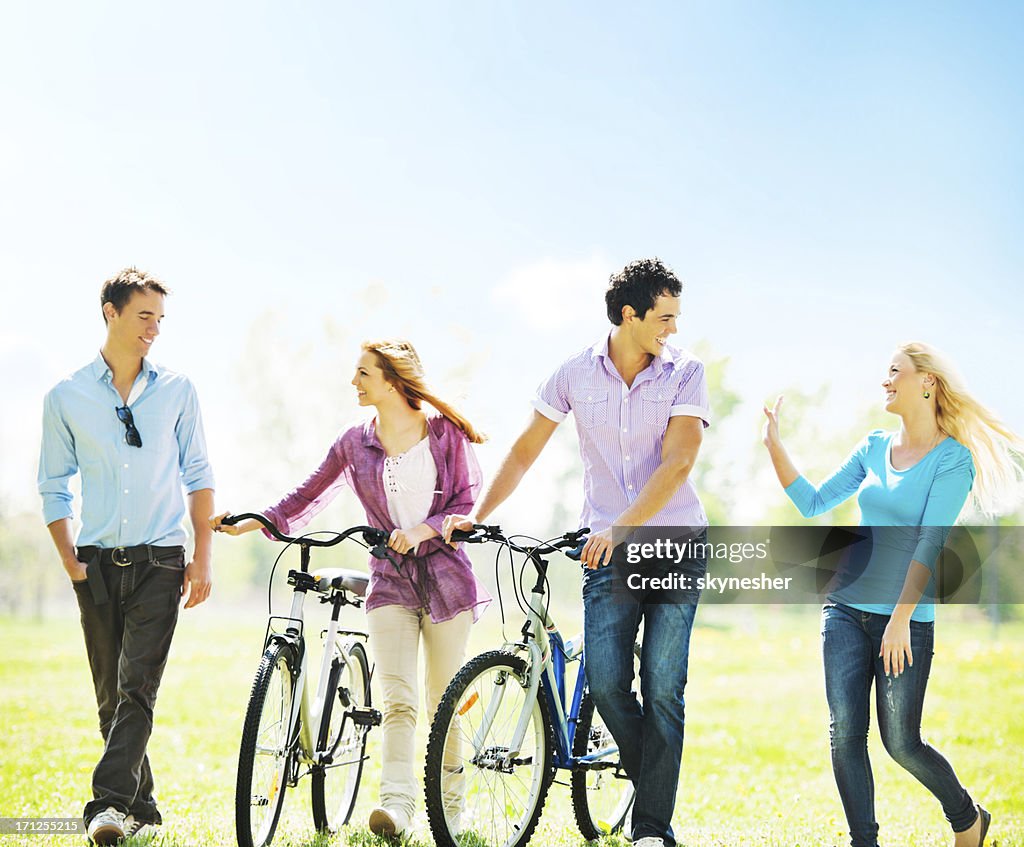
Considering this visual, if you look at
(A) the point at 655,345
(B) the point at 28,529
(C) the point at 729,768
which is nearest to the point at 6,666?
(B) the point at 28,529

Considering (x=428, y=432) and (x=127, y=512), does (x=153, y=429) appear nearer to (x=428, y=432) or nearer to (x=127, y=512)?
(x=127, y=512)

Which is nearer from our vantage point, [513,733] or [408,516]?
[513,733]

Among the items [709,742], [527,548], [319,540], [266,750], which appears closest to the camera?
[266,750]

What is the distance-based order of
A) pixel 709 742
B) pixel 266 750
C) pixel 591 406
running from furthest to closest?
pixel 709 742
pixel 591 406
pixel 266 750

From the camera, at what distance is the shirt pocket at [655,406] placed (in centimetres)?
431

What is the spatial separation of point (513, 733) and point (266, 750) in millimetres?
902

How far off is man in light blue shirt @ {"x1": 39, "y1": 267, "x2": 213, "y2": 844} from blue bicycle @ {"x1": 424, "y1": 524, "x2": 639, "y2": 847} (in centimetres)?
131

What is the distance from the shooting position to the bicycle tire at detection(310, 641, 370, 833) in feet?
14.9

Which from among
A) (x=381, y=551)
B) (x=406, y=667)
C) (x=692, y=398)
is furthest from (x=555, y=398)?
(x=406, y=667)

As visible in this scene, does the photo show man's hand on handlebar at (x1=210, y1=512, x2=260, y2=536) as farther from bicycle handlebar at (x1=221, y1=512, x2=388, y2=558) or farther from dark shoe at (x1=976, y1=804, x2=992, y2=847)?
dark shoe at (x1=976, y1=804, x2=992, y2=847)

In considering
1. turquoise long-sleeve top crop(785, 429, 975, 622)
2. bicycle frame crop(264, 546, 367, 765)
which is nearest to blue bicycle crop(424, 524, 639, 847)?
bicycle frame crop(264, 546, 367, 765)

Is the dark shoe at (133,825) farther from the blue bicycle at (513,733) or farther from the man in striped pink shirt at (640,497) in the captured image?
the man in striped pink shirt at (640,497)

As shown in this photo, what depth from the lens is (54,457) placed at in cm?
479

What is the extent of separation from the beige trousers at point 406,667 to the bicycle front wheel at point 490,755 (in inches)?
9.4
